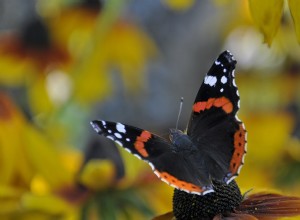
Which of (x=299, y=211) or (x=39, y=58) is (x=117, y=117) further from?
(x=299, y=211)

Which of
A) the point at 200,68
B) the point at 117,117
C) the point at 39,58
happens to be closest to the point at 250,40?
the point at 200,68

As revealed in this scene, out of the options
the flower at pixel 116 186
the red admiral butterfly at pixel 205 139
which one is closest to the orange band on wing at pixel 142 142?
the red admiral butterfly at pixel 205 139

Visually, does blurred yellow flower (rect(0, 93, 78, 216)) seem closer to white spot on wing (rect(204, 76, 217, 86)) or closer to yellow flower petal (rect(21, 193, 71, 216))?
yellow flower petal (rect(21, 193, 71, 216))

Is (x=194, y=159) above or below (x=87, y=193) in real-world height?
below

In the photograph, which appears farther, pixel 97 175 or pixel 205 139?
pixel 97 175

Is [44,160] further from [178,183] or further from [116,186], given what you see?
[178,183]

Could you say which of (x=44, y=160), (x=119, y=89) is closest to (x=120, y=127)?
(x=44, y=160)

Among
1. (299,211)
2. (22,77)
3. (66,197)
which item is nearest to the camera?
(299,211)
